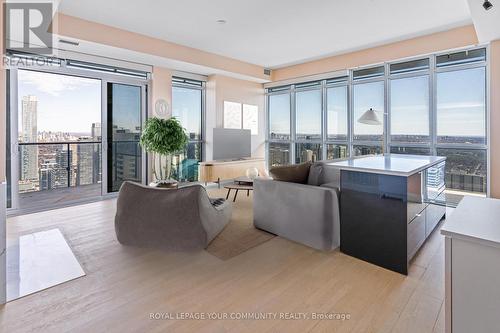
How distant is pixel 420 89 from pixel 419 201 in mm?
3580

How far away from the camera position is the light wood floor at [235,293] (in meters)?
1.85

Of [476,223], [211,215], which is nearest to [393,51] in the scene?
[211,215]

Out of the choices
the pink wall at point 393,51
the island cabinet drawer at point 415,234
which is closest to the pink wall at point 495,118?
the pink wall at point 393,51

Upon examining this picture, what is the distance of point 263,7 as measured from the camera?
4000 millimetres

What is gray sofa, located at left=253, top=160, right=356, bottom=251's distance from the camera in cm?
297

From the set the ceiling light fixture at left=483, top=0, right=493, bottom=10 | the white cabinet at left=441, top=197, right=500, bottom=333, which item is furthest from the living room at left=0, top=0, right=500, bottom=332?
the ceiling light fixture at left=483, top=0, right=493, bottom=10

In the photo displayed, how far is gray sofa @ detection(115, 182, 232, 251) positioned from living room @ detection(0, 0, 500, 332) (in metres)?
0.02

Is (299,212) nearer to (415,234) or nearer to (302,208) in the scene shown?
(302,208)

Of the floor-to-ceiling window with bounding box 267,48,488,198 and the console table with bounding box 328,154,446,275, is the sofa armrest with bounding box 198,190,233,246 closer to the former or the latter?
the console table with bounding box 328,154,446,275

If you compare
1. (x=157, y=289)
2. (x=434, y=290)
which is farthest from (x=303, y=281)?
(x=157, y=289)

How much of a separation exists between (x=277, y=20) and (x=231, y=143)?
10.7ft

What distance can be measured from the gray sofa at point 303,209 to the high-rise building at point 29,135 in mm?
3977

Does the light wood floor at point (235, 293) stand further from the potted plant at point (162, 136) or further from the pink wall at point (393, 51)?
the pink wall at point (393, 51)

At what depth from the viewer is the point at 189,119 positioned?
6957 millimetres
